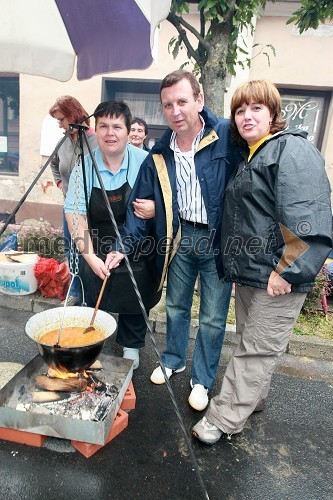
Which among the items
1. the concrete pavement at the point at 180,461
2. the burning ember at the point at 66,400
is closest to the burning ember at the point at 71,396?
the burning ember at the point at 66,400

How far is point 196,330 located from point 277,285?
7.00ft

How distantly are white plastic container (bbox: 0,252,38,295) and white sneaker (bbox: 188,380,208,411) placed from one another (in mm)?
2593

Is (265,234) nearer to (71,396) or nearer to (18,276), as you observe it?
(71,396)

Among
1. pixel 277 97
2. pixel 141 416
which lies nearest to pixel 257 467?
pixel 141 416

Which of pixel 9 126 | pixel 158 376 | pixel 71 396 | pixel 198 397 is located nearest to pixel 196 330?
pixel 158 376

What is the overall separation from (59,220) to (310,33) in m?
6.28

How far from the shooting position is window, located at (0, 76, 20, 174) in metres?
8.02

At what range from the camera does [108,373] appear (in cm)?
276

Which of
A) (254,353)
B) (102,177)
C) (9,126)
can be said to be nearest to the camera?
(254,353)

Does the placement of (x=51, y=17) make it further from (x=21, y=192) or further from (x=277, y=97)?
(x=21, y=192)

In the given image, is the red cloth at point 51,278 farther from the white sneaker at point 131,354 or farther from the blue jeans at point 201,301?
the blue jeans at point 201,301

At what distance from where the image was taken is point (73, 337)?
242 centimetres

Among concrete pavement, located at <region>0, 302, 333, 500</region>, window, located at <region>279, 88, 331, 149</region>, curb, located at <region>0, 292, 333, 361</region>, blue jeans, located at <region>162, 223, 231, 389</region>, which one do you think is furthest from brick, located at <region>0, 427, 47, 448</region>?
window, located at <region>279, 88, 331, 149</region>

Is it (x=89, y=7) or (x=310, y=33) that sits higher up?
(x=310, y=33)
